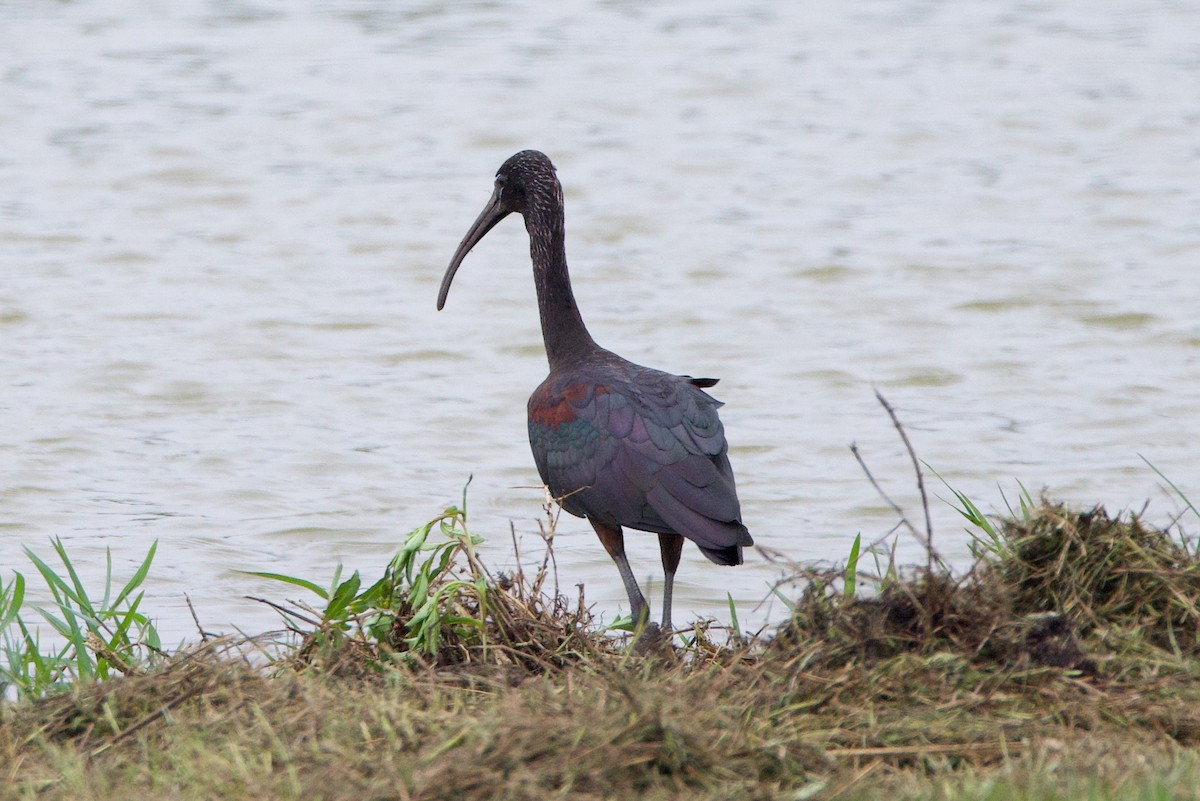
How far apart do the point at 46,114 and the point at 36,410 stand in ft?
24.5

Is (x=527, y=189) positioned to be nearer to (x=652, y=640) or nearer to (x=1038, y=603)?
(x=652, y=640)

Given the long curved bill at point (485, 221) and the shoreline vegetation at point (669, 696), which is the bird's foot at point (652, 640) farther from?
the long curved bill at point (485, 221)

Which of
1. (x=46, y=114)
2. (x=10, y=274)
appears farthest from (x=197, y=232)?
(x=46, y=114)

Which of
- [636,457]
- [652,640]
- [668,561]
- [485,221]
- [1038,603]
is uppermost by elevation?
[485,221]

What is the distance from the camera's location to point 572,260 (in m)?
12.9

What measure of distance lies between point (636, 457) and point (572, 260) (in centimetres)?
745

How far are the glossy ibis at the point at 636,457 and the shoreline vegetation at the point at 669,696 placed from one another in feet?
1.30

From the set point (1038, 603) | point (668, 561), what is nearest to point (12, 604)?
point (668, 561)

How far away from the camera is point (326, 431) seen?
9609mm

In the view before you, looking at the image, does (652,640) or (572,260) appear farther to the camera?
(572,260)

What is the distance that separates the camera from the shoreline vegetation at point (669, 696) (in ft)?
12.3

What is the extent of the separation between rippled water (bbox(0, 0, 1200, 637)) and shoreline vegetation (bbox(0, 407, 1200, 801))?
156 cm

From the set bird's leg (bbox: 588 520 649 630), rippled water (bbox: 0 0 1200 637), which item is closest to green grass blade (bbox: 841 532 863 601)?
bird's leg (bbox: 588 520 649 630)

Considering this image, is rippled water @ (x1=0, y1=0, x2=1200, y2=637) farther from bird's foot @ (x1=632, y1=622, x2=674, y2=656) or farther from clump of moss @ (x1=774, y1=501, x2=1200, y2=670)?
A: clump of moss @ (x1=774, y1=501, x2=1200, y2=670)
